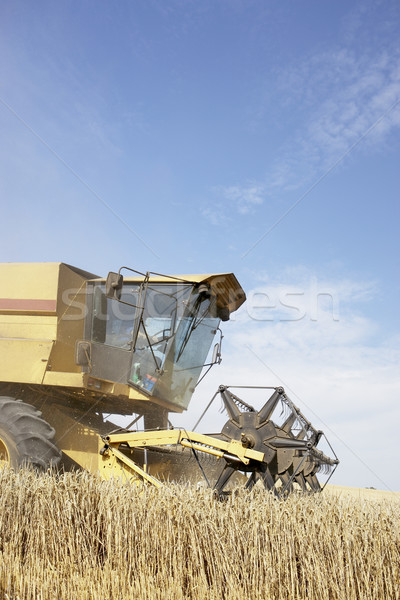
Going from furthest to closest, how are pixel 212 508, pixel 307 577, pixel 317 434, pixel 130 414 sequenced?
pixel 130 414 < pixel 317 434 < pixel 212 508 < pixel 307 577

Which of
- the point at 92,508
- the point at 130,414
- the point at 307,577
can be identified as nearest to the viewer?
the point at 307,577

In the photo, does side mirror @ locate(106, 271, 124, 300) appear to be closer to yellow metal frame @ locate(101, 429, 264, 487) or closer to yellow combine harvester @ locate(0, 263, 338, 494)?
yellow combine harvester @ locate(0, 263, 338, 494)

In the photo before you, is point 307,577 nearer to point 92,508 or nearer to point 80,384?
point 92,508

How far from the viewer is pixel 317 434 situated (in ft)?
20.6

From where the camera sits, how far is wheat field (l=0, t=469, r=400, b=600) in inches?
141

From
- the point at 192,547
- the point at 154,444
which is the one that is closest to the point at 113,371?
the point at 154,444

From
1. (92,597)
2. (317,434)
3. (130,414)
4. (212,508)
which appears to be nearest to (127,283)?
(130,414)

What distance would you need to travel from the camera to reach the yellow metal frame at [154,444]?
536cm

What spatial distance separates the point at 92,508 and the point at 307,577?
1.64 meters

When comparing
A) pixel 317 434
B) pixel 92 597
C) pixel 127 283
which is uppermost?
pixel 127 283

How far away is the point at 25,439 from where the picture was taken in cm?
573

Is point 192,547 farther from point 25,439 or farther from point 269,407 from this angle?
point 25,439

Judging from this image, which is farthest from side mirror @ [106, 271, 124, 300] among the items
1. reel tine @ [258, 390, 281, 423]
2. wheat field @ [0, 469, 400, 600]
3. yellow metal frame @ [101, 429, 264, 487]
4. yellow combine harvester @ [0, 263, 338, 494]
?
wheat field @ [0, 469, 400, 600]

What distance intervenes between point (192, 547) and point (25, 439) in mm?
2619
